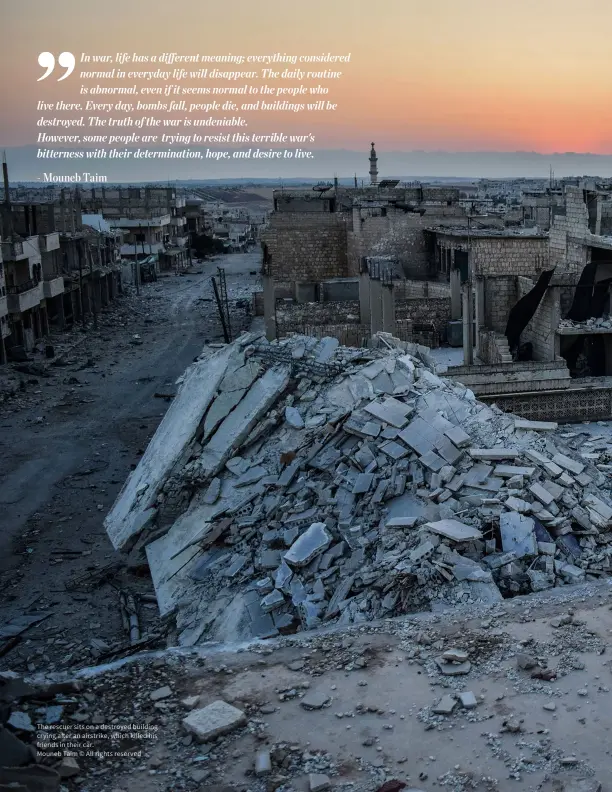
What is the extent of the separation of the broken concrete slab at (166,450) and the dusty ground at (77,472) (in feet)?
1.13

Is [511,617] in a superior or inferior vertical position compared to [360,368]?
inferior

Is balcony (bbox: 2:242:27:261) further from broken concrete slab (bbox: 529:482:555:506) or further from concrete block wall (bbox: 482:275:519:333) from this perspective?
broken concrete slab (bbox: 529:482:555:506)

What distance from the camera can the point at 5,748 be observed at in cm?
542

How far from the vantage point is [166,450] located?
13242 mm

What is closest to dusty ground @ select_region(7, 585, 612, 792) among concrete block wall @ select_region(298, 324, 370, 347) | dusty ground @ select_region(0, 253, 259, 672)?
dusty ground @ select_region(0, 253, 259, 672)

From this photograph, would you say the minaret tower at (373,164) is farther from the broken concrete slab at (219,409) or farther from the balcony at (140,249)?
the broken concrete slab at (219,409)

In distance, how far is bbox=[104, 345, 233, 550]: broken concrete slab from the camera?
1220 cm

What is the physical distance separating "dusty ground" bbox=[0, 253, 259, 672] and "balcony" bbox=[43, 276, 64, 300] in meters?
1.61

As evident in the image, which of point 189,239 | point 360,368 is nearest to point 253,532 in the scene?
point 360,368

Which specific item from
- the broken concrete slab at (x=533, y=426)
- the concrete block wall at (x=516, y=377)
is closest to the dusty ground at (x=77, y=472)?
the broken concrete slab at (x=533, y=426)

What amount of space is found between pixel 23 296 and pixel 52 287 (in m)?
3.74

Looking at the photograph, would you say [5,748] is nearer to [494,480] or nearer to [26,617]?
[26,617]

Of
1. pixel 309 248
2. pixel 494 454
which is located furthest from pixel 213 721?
pixel 309 248

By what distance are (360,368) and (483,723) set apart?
23.1ft
